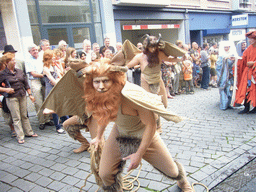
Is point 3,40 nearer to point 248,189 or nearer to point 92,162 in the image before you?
point 92,162

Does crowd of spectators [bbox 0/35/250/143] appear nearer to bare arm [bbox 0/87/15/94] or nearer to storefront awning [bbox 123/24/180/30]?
bare arm [bbox 0/87/15/94]

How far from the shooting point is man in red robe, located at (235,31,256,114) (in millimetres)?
5117

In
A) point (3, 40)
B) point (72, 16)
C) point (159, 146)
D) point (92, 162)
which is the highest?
point (72, 16)

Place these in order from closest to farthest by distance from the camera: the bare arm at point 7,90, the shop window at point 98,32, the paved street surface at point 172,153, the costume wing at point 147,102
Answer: the costume wing at point 147,102
the paved street surface at point 172,153
the bare arm at point 7,90
the shop window at point 98,32

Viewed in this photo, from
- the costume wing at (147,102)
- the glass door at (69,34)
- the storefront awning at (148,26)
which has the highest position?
the storefront awning at (148,26)

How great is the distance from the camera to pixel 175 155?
11.1 ft

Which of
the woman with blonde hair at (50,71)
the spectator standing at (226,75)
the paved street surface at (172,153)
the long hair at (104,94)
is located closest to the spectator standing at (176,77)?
the spectator standing at (226,75)

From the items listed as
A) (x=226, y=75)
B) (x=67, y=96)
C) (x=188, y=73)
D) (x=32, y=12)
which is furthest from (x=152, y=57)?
(x=32, y=12)

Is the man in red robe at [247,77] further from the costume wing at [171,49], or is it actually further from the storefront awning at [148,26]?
the storefront awning at [148,26]

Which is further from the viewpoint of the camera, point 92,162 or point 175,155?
point 175,155

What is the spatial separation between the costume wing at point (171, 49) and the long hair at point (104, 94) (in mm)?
2215

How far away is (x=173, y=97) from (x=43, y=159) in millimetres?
5471

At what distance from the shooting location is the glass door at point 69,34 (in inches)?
378

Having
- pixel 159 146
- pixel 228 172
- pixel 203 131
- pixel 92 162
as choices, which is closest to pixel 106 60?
pixel 159 146
